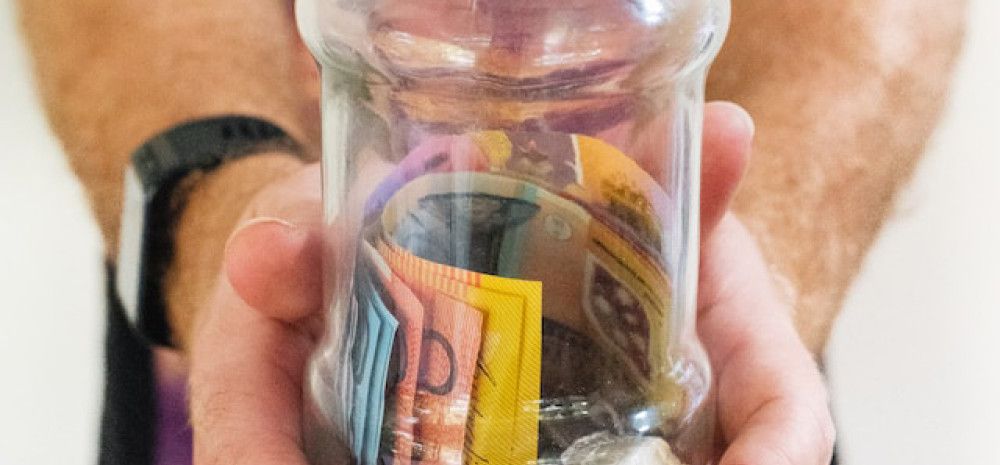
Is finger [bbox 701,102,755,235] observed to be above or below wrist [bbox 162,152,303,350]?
above

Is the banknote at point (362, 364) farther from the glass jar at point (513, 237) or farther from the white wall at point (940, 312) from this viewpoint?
the white wall at point (940, 312)

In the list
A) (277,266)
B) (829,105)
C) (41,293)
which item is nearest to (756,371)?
(277,266)

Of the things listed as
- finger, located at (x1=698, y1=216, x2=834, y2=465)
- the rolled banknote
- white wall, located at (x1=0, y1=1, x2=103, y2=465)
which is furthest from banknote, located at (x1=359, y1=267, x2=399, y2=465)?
white wall, located at (x1=0, y1=1, x2=103, y2=465)

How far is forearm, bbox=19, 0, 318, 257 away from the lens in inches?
26.4

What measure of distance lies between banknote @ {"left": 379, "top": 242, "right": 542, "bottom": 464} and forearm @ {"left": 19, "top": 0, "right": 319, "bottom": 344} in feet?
1.19

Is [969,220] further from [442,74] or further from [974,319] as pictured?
[442,74]

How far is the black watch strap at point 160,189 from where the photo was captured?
0.64 meters

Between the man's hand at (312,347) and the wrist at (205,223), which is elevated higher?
the man's hand at (312,347)

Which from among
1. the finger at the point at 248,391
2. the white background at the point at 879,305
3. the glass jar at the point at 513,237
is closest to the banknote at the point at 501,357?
the glass jar at the point at 513,237

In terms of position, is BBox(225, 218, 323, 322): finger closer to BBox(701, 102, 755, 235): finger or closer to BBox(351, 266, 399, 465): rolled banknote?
BBox(351, 266, 399, 465): rolled banknote

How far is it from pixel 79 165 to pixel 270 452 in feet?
1.19

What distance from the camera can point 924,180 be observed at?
0.66 m

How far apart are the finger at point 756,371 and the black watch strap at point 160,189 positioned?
33 cm

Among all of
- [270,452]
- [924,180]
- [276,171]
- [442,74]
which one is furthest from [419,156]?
[924,180]
